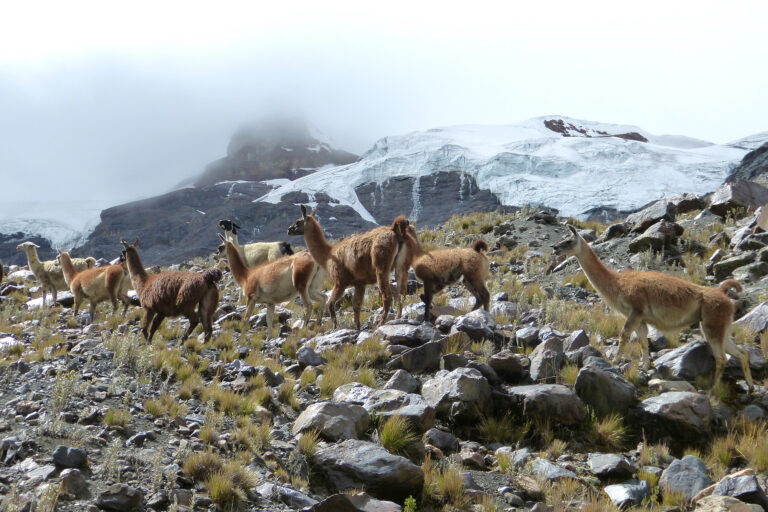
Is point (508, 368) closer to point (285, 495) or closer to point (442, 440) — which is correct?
point (442, 440)

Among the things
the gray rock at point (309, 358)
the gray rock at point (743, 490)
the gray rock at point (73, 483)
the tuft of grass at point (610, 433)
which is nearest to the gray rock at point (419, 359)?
the gray rock at point (309, 358)

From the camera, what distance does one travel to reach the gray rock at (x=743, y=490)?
13.6ft

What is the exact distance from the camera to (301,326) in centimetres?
1109

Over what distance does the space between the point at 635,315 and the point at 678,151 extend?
226ft

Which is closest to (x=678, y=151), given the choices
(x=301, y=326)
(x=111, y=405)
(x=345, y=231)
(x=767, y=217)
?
(x=345, y=231)

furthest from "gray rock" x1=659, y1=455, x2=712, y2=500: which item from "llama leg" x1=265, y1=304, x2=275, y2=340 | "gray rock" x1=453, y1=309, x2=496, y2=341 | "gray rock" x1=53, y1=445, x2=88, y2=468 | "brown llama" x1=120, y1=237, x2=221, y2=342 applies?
"brown llama" x1=120, y1=237, x2=221, y2=342

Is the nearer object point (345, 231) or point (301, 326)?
point (301, 326)

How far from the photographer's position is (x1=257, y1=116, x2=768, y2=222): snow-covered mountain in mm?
58406

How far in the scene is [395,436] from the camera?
515 cm

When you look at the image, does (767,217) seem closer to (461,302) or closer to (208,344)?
(461,302)

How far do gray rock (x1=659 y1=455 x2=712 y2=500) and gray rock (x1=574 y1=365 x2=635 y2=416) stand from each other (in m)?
1.11

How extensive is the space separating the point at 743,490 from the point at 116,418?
5.08m

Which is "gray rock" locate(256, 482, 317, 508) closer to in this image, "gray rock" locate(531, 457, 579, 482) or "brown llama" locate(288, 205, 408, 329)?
"gray rock" locate(531, 457, 579, 482)

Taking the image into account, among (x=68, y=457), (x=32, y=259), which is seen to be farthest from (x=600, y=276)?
(x=32, y=259)
